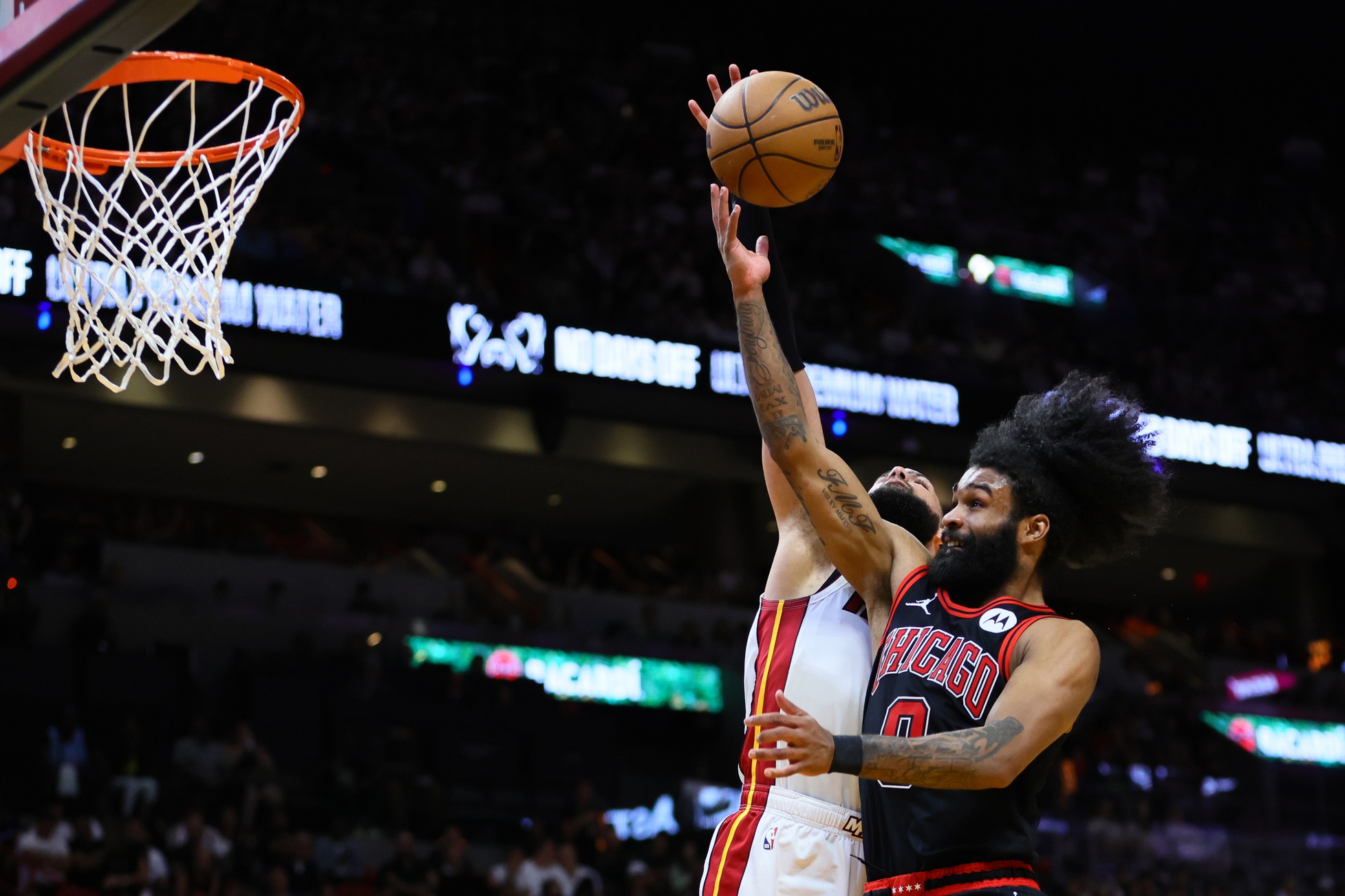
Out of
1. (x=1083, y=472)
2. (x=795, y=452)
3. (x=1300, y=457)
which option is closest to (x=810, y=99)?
(x=795, y=452)

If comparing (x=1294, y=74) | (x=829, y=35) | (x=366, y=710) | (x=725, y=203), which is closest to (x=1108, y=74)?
(x=1294, y=74)

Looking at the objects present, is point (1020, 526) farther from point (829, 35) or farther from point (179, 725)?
point (829, 35)

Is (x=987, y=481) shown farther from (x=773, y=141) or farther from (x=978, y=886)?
(x=773, y=141)

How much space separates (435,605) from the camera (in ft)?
49.9

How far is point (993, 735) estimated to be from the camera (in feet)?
9.58

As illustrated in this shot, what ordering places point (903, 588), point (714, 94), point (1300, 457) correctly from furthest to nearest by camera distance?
point (1300, 457), point (714, 94), point (903, 588)

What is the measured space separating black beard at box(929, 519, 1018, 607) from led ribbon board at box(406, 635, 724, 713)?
10646mm

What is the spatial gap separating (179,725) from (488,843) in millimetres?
2541

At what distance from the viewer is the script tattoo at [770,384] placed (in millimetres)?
3535

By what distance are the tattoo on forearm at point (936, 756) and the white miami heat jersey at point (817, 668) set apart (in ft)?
2.30

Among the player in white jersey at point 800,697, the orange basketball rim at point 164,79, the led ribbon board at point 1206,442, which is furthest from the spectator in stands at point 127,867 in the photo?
the led ribbon board at point 1206,442

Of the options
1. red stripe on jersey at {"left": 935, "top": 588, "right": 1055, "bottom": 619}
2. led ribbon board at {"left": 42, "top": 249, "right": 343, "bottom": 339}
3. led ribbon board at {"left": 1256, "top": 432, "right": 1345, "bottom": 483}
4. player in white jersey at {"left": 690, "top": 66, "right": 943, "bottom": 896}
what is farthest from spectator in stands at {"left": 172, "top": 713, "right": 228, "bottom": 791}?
led ribbon board at {"left": 1256, "top": 432, "right": 1345, "bottom": 483}

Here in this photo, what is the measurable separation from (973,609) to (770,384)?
70 cm

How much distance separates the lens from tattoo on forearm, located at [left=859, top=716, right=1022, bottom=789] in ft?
9.16
